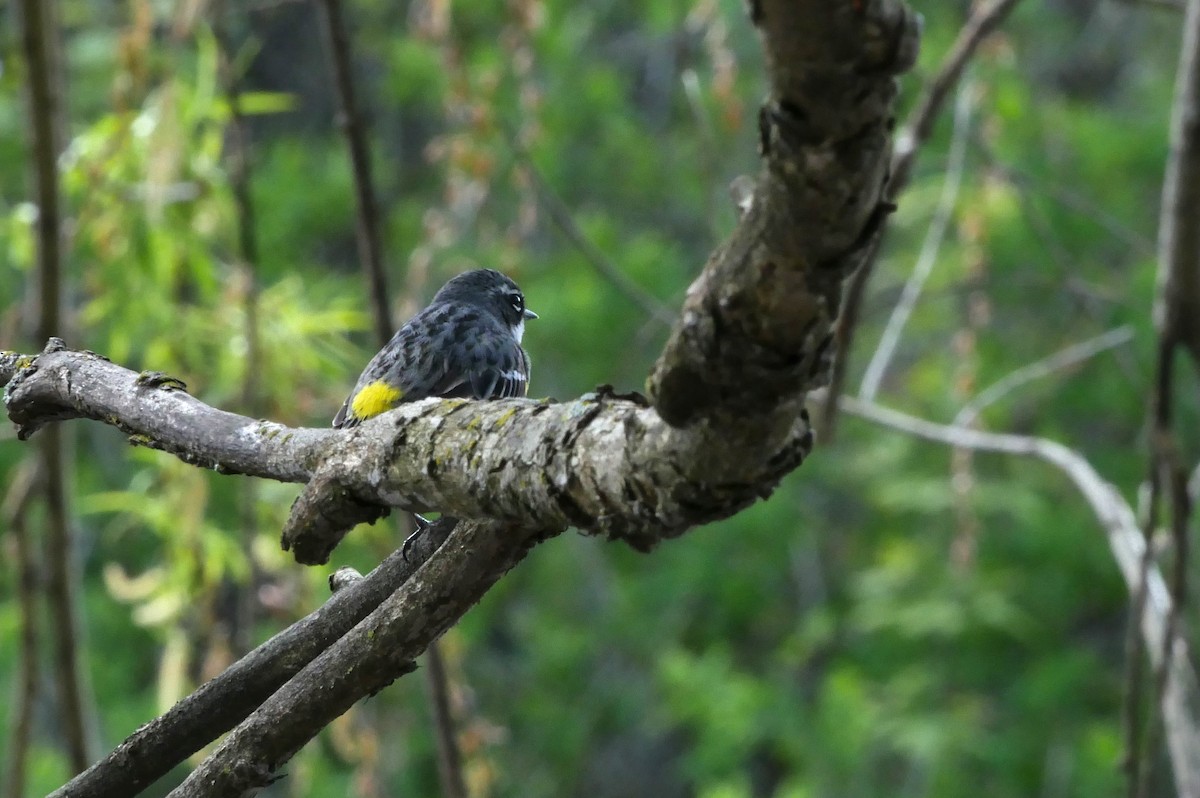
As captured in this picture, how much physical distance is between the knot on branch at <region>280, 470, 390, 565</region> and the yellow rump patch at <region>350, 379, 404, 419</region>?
1806mm

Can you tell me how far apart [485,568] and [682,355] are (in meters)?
0.59

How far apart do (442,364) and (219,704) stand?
6.88ft

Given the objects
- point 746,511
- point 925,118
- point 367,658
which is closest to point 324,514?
point 367,658

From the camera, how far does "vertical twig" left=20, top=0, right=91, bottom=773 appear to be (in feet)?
10.9

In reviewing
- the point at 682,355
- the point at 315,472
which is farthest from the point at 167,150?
the point at 682,355

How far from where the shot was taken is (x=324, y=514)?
1.55 metres

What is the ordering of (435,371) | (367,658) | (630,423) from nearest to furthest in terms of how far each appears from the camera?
1. (630,423)
2. (367,658)
3. (435,371)

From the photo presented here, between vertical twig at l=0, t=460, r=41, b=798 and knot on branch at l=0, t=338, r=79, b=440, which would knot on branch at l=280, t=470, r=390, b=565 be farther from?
vertical twig at l=0, t=460, r=41, b=798

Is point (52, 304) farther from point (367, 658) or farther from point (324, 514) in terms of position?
point (367, 658)

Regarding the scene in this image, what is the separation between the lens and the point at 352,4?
15.6m

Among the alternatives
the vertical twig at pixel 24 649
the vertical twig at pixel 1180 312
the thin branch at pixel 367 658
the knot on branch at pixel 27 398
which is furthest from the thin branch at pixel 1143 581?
the vertical twig at pixel 24 649

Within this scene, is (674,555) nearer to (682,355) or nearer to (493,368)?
(493,368)

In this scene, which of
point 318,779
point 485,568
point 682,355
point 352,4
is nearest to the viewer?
point 682,355

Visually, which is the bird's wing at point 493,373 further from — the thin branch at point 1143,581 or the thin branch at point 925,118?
the thin branch at point 1143,581
